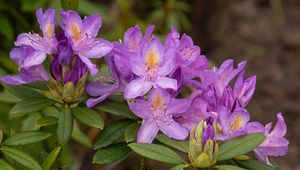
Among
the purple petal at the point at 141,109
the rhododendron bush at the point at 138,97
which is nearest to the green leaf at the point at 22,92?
the rhododendron bush at the point at 138,97

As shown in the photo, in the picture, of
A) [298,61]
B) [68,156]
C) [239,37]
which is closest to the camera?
[68,156]

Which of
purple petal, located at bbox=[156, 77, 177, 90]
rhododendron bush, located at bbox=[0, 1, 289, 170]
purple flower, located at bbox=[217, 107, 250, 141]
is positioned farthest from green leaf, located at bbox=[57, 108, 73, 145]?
purple flower, located at bbox=[217, 107, 250, 141]

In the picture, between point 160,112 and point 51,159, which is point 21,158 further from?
point 160,112

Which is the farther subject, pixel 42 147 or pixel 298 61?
pixel 298 61

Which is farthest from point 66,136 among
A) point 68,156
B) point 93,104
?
point 68,156

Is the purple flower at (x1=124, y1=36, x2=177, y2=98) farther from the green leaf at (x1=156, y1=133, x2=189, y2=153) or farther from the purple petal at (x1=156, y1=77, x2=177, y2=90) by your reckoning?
the green leaf at (x1=156, y1=133, x2=189, y2=153)

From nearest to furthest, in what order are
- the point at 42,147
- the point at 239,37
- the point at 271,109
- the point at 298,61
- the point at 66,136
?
the point at 66,136 < the point at 42,147 < the point at 271,109 < the point at 298,61 < the point at 239,37

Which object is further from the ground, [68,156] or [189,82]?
[189,82]

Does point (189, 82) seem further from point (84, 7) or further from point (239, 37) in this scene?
point (239, 37)
